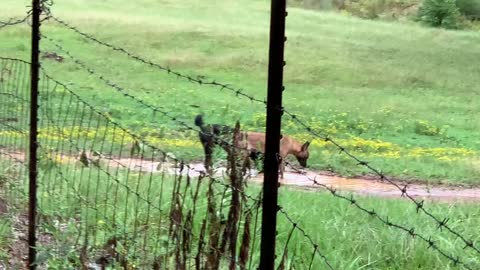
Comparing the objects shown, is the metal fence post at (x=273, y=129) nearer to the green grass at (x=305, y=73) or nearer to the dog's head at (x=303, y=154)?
the green grass at (x=305, y=73)

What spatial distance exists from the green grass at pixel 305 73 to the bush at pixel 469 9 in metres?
3.72

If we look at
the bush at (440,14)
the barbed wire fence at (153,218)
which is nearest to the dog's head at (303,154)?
the barbed wire fence at (153,218)

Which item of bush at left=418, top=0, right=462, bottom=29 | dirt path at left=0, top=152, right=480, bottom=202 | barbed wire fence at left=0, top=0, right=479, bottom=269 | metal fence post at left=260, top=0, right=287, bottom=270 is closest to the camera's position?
metal fence post at left=260, top=0, right=287, bottom=270

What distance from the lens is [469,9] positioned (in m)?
31.7

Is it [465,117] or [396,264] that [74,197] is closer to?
[396,264]

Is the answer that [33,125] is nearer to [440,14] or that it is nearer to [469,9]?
[440,14]

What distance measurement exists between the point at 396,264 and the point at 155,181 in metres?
2.41

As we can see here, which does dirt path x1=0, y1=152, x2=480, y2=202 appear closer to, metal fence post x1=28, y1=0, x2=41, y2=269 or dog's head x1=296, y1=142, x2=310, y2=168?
dog's head x1=296, y1=142, x2=310, y2=168

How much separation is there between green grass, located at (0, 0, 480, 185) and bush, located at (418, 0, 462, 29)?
1176mm

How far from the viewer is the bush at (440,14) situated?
96.6ft

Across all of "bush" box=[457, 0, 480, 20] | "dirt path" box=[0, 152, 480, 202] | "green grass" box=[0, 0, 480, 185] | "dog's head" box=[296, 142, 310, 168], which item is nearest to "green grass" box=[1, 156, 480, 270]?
"dirt path" box=[0, 152, 480, 202]

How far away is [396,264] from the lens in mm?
5023

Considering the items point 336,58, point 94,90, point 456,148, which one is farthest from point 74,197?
point 336,58

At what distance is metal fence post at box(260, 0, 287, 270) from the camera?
251cm
